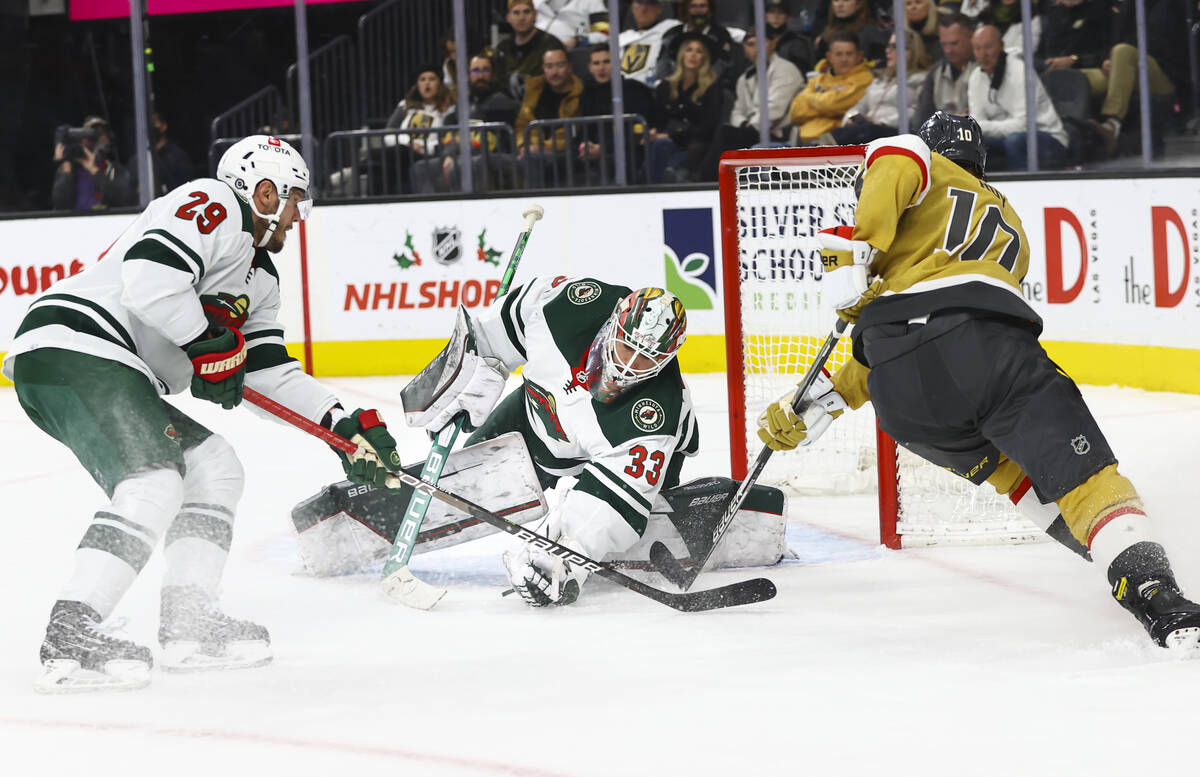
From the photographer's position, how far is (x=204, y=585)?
2912mm

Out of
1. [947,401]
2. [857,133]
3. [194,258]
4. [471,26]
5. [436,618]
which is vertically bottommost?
[436,618]

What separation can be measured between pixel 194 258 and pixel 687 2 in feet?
17.1

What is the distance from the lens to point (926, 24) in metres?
6.89

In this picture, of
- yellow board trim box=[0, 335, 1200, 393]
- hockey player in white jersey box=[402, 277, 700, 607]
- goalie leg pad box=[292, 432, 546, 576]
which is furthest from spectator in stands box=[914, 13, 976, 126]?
goalie leg pad box=[292, 432, 546, 576]

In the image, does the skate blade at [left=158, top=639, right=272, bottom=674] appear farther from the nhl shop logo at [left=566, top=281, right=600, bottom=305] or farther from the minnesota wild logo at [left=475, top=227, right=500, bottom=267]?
the minnesota wild logo at [left=475, top=227, right=500, bottom=267]

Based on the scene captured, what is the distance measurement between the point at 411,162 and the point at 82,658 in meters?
4.97

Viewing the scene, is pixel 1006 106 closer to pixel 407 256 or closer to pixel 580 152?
pixel 580 152

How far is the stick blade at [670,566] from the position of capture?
3365 mm

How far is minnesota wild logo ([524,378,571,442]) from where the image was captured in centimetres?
347

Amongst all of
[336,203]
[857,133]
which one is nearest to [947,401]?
[857,133]

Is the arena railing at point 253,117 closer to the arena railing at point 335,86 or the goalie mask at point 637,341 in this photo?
the arena railing at point 335,86

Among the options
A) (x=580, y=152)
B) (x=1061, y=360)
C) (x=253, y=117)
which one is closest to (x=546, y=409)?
(x=1061, y=360)

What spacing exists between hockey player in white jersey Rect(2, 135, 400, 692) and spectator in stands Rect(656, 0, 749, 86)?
457cm

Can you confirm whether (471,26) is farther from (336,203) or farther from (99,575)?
(99,575)
